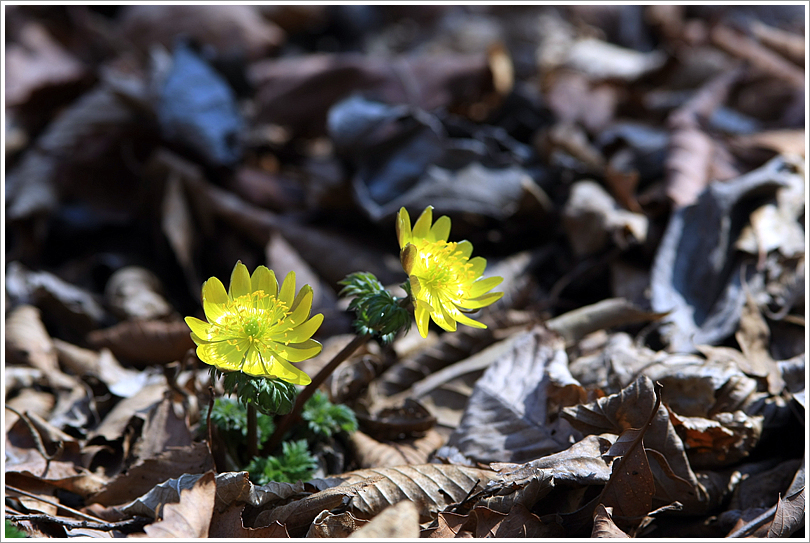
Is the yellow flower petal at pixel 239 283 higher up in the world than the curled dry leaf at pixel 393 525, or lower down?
higher up

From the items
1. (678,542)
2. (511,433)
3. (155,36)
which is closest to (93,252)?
(155,36)

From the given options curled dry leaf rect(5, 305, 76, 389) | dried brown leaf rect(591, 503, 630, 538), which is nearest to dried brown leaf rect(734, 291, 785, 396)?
dried brown leaf rect(591, 503, 630, 538)

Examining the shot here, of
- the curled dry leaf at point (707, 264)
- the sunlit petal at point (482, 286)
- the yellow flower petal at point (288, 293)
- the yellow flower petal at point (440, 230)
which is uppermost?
the yellow flower petal at point (440, 230)

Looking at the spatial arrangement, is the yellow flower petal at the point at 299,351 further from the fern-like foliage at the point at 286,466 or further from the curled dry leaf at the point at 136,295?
the curled dry leaf at the point at 136,295

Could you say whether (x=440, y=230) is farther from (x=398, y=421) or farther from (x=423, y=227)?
(x=398, y=421)

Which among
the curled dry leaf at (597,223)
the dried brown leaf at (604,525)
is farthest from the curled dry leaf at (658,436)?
the curled dry leaf at (597,223)

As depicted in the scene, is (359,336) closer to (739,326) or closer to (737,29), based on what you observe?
(739,326)
